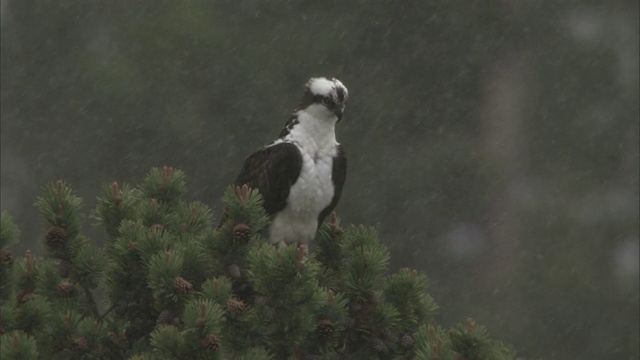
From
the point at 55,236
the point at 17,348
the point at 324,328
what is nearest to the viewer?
the point at 17,348

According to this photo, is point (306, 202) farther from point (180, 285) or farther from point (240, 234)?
point (180, 285)

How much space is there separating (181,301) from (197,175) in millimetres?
9399

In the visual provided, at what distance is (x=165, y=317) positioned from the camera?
380cm

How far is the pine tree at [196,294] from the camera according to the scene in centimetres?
378

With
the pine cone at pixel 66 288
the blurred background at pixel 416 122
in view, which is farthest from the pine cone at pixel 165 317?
the blurred background at pixel 416 122

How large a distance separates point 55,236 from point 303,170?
1387mm

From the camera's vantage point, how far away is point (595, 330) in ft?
43.9

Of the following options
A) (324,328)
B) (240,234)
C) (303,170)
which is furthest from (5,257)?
(303,170)

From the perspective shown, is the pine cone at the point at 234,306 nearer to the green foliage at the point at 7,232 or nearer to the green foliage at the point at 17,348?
the green foliage at the point at 17,348

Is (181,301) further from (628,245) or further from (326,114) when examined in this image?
(628,245)

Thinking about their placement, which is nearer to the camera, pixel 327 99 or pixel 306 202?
pixel 306 202

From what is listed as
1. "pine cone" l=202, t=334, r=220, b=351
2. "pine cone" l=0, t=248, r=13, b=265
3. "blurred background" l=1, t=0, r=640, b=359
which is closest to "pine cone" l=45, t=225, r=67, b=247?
"pine cone" l=0, t=248, r=13, b=265

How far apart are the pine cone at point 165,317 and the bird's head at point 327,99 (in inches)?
64.5

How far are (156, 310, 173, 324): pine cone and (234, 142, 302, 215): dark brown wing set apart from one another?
4.54 feet
